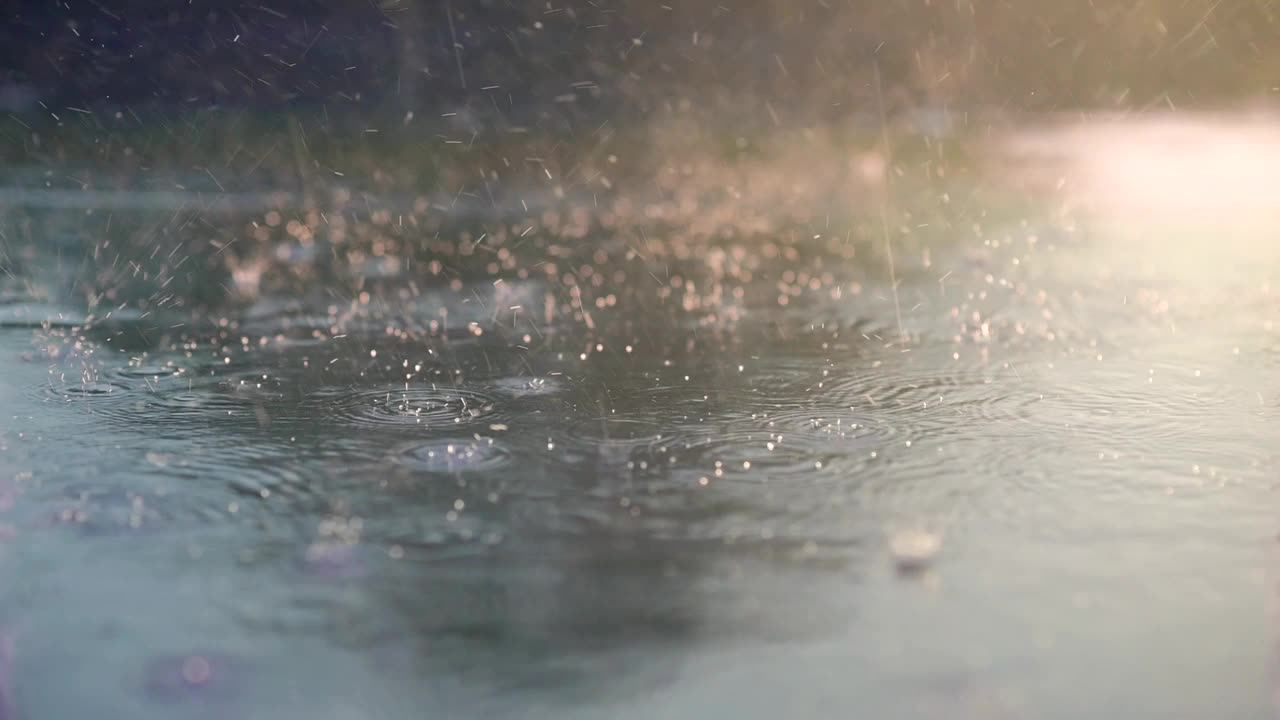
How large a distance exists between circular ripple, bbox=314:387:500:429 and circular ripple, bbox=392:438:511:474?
24 centimetres

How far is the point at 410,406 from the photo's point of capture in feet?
14.6

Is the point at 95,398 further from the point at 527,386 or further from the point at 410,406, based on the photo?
the point at 527,386

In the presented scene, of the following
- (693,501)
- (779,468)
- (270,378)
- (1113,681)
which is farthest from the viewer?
(270,378)

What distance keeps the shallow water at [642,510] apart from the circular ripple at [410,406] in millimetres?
17

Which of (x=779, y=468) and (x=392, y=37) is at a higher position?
(x=392, y=37)

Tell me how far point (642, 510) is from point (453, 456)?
69 cm

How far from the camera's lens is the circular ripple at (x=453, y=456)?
376cm

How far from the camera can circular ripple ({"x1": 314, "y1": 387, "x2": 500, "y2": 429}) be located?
14.0ft

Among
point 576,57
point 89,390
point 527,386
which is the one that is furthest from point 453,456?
point 576,57

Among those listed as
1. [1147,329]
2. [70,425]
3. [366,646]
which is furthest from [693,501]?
[1147,329]

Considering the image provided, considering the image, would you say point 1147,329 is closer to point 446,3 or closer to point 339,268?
point 339,268

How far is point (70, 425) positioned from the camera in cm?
424

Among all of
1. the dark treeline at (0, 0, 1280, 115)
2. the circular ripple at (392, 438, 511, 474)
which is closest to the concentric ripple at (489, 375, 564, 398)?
the circular ripple at (392, 438, 511, 474)

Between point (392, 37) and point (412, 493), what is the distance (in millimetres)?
16304
